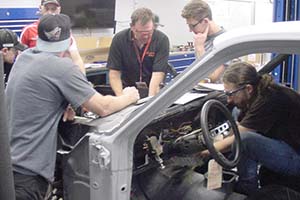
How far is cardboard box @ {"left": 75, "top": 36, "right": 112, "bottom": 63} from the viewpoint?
7.05 metres

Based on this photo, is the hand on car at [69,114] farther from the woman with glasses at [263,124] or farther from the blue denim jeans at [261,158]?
the blue denim jeans at [261,158]

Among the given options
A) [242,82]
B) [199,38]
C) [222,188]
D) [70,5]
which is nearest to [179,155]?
[222,188]

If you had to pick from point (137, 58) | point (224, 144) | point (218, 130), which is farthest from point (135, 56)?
point (224, 144)

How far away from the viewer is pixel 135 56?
4074 millimetres

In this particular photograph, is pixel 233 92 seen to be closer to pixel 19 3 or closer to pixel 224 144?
pixel 224 144

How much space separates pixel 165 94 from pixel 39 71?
83cm

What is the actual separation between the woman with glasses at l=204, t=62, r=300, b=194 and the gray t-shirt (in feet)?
3.57

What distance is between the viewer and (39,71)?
7.54ft

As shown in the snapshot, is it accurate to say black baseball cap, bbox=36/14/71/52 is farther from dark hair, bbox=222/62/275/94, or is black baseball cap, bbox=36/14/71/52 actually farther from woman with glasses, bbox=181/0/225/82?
woman with glasses, bbox=181/0/225/82

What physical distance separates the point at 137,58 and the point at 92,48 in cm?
331

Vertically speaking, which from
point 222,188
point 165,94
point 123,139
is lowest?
point 222,188

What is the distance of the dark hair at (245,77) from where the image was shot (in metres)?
2.86

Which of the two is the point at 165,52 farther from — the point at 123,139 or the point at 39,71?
the point at 123,139

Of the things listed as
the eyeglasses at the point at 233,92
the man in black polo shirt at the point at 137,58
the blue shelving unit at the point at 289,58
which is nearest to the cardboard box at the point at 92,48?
the man in black polo shirt at the point at 137,58
